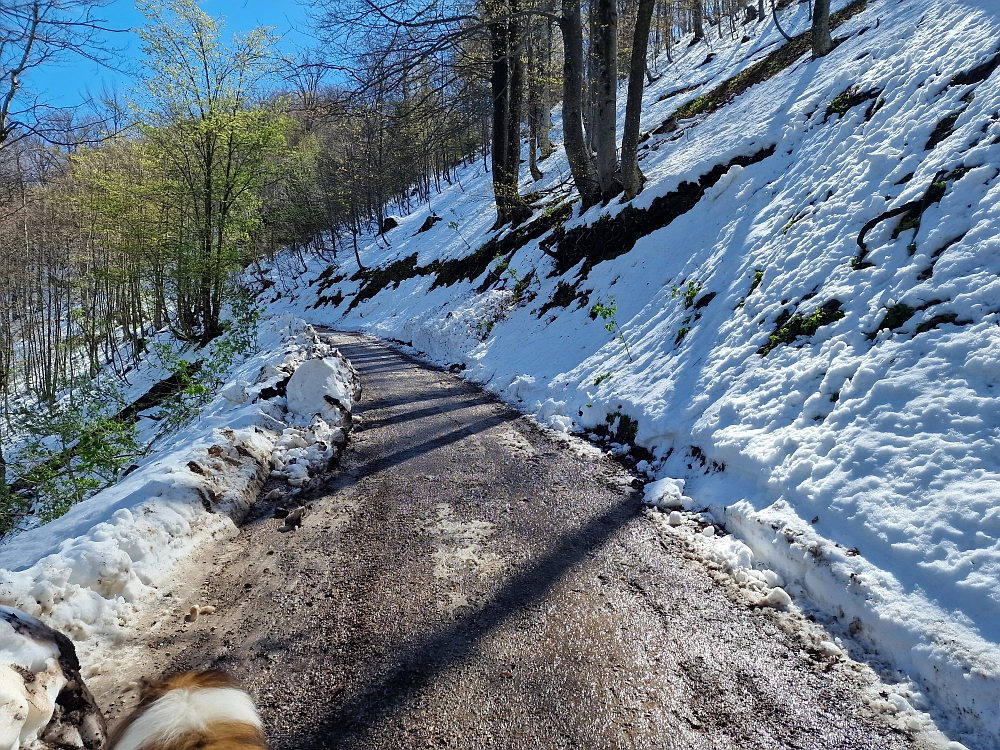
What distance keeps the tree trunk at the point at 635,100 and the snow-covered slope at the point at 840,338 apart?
20.0 inches

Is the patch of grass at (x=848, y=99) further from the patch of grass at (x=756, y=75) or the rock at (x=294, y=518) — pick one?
the rock at (x=294, y=518)

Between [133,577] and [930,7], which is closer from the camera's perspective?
[133,577]

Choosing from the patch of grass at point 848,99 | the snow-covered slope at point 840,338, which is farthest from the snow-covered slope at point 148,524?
the patch of grass at point 848,99

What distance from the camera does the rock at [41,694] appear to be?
188cm

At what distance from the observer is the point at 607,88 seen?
10148 mm

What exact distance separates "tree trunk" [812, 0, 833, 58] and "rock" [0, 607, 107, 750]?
13.4 metres

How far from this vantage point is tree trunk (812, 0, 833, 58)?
31.0ft

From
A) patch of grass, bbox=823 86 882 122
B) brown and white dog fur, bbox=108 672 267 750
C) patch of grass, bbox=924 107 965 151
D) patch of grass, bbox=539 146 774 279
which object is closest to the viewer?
brown and white dog fur, bbox=108 672 267 750

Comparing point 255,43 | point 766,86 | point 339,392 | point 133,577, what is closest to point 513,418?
point 339,392

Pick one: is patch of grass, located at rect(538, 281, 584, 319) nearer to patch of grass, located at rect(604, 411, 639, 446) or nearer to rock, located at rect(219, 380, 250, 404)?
patch of grass, located at rect(604, 411, 639, 446)

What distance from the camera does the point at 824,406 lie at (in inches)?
155

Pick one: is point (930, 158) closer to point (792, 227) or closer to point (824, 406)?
point (792, 227)

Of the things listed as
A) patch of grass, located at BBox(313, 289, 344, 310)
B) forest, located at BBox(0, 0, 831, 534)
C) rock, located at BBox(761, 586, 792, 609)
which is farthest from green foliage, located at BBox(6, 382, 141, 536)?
patch of grass, located at BBox(313, 289, 344, 310)

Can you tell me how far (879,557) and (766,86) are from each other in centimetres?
Result: 1141
